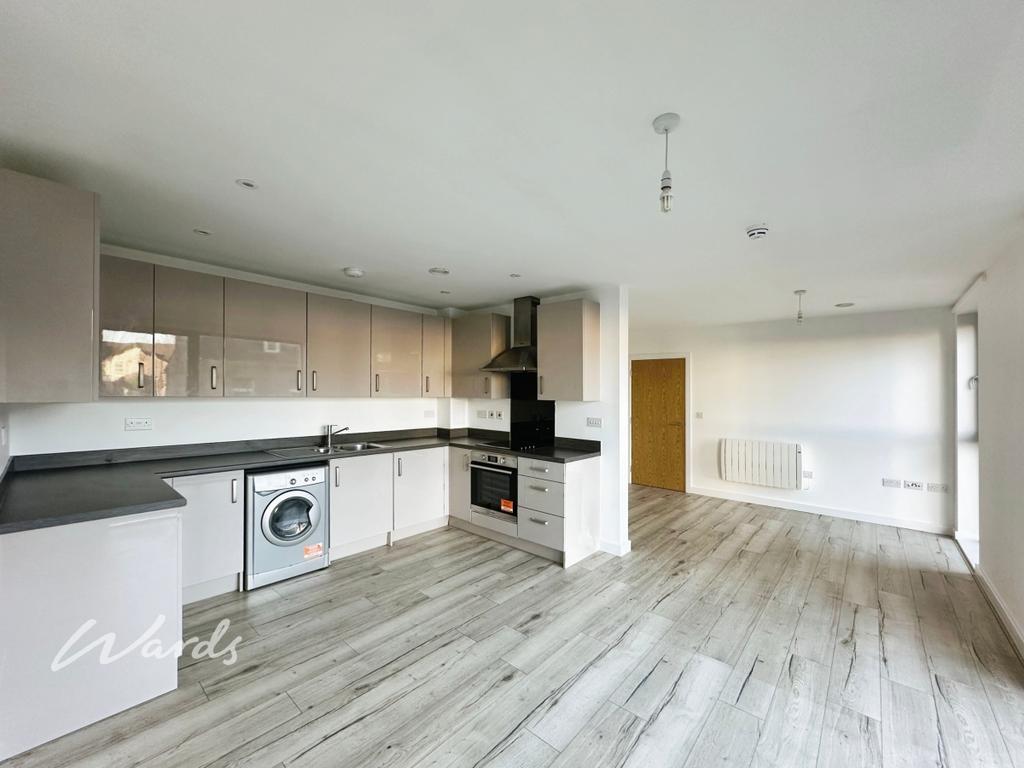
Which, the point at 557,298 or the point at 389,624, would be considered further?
the point at 557,298

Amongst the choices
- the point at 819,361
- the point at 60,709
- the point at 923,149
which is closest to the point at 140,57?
the point at 60,709

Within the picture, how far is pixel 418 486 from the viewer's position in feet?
13.8

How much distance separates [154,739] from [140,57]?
2510mm

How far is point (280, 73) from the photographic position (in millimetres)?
1291

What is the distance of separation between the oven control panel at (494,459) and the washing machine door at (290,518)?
147cm

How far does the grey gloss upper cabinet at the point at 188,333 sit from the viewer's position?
2.94 meters

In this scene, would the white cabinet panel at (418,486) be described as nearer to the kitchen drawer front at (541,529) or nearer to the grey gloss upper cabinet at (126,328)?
the kitchen drawer front at (541,529)

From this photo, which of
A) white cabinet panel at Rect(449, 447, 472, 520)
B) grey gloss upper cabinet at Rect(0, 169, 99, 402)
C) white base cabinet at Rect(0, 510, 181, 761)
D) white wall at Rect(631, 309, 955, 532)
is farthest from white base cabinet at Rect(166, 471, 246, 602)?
white wall at Rect(631, 309, 955, 532)

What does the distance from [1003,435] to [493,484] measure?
3.66m

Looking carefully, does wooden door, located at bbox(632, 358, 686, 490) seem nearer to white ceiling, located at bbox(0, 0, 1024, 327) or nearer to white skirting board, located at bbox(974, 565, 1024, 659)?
white skirting board, located at bbox(974, 565, 1024, 659)

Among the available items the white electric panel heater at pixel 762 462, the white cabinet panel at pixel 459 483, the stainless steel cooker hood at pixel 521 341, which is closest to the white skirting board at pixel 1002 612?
the white electric panel heater at pixel 762 462

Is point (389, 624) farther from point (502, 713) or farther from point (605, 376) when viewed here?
point (605, 376)

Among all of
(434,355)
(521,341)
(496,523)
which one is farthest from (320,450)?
(521,341)

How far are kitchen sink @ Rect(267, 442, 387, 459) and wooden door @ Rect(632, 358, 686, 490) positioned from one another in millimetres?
4129
